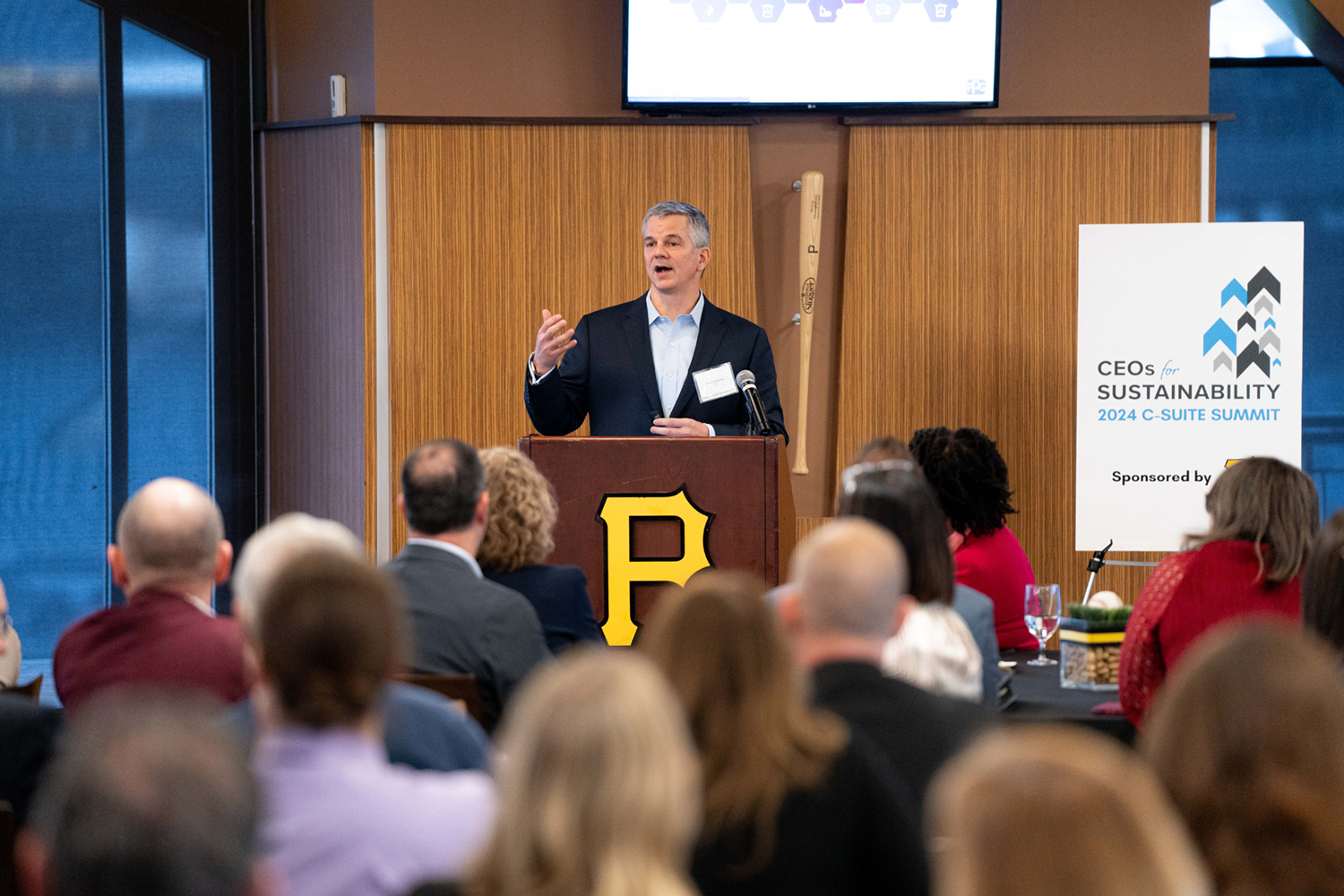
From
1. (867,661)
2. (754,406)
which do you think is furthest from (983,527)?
(867,661)

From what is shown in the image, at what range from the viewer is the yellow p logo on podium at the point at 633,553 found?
11.0 ft

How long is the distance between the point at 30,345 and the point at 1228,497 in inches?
160

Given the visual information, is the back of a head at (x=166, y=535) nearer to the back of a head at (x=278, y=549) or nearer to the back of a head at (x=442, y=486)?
the back of a head at (x=278, y=549)

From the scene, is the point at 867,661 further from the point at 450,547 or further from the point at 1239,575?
the point at 1239,575

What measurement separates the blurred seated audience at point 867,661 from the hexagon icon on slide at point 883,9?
427cm

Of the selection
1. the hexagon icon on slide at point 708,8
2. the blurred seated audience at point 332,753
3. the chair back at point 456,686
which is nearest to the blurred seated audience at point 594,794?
the blurred seated audience at point 332,753

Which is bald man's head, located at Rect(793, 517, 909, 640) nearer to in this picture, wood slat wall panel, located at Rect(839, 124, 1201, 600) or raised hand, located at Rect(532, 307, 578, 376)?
raised hand, located at Rect(532, 307, 578, 376)

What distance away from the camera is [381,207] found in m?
5.45

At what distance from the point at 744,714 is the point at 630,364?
2995 millimetres

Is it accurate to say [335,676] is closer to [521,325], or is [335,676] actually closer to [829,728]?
[829,728]

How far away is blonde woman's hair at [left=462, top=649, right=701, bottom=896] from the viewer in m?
1.05

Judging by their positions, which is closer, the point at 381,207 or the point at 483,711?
the point at 483,711

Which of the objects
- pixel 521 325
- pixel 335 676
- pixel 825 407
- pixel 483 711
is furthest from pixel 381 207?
pixel 335 676

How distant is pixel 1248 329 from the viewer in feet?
17.2
